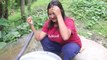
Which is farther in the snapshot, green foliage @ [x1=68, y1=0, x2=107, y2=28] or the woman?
green foliage @ [x1=68, y1=0, x2=107, y2=28]

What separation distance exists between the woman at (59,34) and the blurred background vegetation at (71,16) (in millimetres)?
1122

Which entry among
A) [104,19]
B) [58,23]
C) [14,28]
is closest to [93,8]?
[104,19]

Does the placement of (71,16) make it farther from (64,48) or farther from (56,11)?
(56,11)

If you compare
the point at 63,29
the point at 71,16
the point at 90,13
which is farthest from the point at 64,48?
the point at 90,13

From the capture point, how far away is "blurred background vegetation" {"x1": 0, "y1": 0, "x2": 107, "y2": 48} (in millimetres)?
4918

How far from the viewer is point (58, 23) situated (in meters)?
3.02

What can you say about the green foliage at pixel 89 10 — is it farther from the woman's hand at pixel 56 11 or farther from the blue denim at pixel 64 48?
the woman's hand at pixel 56 11

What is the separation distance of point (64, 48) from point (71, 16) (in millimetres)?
2704

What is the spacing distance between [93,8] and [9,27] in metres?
2.15

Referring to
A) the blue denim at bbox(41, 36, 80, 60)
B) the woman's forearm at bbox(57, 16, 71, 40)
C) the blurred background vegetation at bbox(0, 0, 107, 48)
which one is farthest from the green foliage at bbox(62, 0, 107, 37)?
the woman's forearm at bbox(57, 16, 71, 40)

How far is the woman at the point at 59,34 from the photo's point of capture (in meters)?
2.98

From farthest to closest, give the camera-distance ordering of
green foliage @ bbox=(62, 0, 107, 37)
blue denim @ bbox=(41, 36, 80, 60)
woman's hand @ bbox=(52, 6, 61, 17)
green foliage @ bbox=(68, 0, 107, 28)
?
green foliage @ bbox=(68, 0, 107, 28) → green foliage @ bbox=(62, 0, 107, 37) → blue denim @ bbox=(41, 36, 80, 60) → woman's hand @ bbox=(52, 6, 61, 17)

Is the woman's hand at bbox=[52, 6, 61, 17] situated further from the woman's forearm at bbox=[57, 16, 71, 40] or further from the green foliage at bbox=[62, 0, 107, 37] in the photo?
the green foliage at bbox=[62, 0, 107, 37]

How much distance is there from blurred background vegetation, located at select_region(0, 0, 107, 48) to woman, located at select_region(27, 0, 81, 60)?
1.12 m
